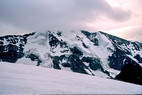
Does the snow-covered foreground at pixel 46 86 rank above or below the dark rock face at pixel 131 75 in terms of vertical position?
above

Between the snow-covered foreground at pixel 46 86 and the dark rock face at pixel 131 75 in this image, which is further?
the dark rock face at pixel 131 75

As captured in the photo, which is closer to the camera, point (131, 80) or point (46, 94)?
point (46, 94)

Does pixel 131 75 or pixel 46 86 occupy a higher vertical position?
pixel 46 86

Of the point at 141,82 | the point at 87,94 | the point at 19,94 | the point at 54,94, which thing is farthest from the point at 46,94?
the point at 141,82

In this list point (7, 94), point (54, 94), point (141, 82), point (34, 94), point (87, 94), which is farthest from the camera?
point (141, 82)

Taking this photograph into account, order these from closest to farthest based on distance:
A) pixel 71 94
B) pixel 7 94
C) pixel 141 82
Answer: pixel 7 94 → pixel 71 94 → pixel 141 82

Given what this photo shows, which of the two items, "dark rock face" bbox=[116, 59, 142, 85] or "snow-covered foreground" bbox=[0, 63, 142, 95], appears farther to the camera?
"dark rock face" bbox=[116, 59, 142, 85]

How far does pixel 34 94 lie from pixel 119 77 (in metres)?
160

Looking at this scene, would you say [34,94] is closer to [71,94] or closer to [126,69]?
[71,94]

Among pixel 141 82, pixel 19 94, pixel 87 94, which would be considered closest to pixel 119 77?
pixel 141 82

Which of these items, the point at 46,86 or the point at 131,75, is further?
the point at 131,75

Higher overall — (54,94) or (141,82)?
(54,94)

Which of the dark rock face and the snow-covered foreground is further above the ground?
the snow-covered foreground

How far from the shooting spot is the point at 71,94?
37.4 m
